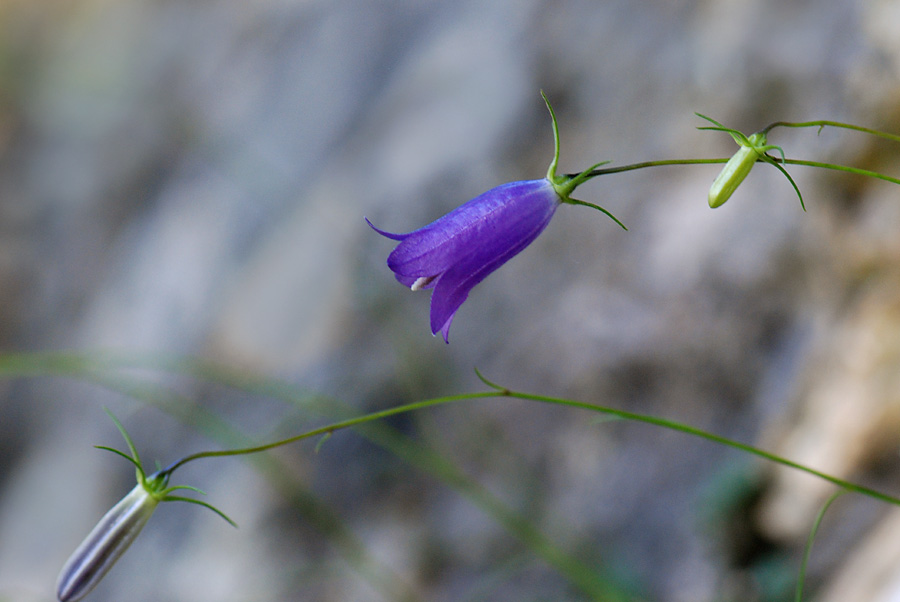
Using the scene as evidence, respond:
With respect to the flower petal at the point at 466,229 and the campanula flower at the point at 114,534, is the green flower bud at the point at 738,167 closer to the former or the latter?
the flower petal at the point at 466,229

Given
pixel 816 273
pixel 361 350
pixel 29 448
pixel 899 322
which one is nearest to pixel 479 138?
pixel 361 350

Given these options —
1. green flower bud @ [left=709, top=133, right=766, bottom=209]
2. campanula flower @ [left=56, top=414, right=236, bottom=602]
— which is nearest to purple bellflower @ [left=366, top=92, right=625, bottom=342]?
green flower bud @ [left=709, top=133, right=766, bottom=209]

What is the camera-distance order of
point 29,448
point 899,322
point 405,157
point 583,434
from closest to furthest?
point 899,322, point 583,434, point 405,157, point 29,448

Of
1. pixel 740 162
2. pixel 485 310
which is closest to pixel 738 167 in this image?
pixel 740 162

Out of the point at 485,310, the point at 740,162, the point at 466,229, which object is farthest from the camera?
the point at 485,310

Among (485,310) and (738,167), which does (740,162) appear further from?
(485,310)

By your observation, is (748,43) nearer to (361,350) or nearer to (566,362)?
(566,362)

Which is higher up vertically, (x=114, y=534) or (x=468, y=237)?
(x=468, y=237)
